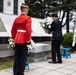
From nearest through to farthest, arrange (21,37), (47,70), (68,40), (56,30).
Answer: (21,37) → (47,70) → (56,30) → (68,40)

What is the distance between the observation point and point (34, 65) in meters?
6.51

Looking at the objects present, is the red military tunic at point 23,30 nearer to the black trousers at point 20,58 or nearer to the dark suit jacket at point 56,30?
the black trousers at point 20,58

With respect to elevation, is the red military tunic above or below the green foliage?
above

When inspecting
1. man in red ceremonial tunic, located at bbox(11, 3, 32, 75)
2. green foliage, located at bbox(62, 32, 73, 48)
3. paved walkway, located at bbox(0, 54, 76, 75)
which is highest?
man in red ceremonial tunic, located at bbox(11, 3, 32, 75)

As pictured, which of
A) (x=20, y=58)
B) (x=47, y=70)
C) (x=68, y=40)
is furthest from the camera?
(x=68, y=40)

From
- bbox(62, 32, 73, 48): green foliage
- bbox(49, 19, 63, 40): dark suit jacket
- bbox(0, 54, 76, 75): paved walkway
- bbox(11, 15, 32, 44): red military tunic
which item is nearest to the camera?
bbox(11, 15, 32, 44): red military tunic

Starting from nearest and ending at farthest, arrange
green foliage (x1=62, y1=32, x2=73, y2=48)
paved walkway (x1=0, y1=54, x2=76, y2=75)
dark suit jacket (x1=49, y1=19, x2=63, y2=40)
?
paved walkway (x1=0, y1=54, x2=76, y2=75) → dark suit jacket (x1=49, y1=19, x2=63, y2=40) → green foliage (x1=62, y1=32, x2=73, y2=48)

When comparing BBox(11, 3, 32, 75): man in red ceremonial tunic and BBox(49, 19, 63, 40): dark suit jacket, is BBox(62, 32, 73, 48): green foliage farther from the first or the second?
BBox(11, 3, 32, 75): man in red ceremonial tunic

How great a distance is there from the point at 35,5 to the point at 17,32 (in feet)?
71.2

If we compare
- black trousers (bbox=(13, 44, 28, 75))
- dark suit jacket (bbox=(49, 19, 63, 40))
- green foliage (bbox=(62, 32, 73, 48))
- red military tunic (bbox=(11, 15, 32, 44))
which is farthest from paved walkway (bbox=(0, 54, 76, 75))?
green foliage (bbox=(62, 32, 73, 48))

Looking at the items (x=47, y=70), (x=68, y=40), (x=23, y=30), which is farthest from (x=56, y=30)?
(x=68, y=40)

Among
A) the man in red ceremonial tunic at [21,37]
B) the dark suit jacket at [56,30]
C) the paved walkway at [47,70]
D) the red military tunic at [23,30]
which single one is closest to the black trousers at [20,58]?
the man in red ceremonial tunic at [21,37]

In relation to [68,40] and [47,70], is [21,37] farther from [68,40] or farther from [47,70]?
[68,40]

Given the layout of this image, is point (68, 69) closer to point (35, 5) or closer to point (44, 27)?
point (44, 27)
